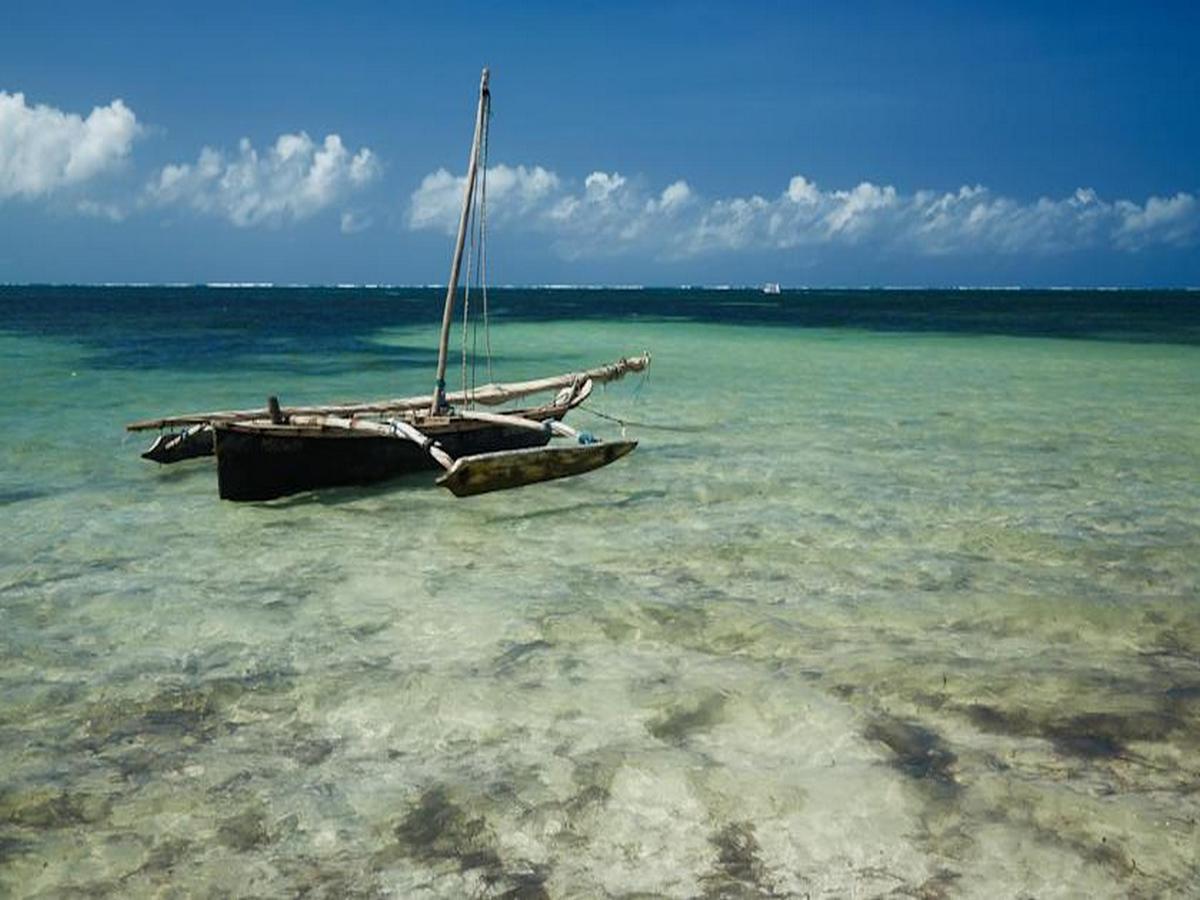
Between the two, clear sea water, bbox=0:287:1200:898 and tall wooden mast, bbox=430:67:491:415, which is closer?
clear sea water, bbox=0:287:1200:898

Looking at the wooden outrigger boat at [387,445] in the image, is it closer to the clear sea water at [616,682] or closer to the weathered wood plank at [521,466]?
the weathered wood plank at [521,466]

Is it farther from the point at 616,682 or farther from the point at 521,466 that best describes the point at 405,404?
the point at 616,682

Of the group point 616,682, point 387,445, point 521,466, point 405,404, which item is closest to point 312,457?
point 387,445

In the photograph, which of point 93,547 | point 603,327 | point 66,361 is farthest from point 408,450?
point 603,327

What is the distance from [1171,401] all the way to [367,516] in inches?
734

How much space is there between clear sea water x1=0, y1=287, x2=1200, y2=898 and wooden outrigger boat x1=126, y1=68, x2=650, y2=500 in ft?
→ 1.10

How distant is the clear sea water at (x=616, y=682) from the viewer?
160 inches

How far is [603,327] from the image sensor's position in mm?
62000

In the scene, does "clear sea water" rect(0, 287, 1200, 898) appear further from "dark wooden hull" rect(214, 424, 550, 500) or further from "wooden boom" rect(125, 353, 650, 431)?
"wooden boom" rect(125, 353, 650, 431)

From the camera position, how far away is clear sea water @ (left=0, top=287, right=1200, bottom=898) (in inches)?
160

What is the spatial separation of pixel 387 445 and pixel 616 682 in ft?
20.9

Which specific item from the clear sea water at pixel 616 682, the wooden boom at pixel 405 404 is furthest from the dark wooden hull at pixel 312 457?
the wooden boom at pixel 405 404

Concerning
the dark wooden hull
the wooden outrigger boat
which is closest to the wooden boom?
the wooden outrigger boat

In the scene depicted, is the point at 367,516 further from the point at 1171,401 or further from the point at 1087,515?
the point at 1171,401
